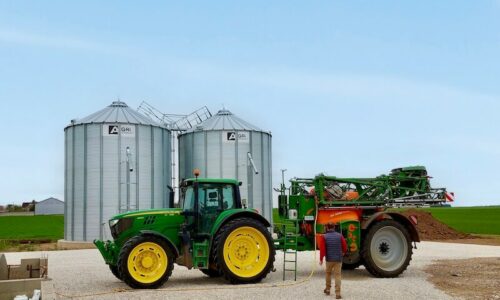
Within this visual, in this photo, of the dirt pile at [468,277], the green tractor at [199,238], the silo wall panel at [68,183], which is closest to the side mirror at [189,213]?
the green tractor at [199,238]

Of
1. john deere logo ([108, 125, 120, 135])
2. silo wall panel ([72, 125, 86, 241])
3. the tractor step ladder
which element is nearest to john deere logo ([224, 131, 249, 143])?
john deere logo ([108, 125, 120, 135])

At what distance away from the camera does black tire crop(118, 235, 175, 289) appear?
13.4 m

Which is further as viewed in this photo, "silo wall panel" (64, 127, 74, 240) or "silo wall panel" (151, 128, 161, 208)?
"silo wall panel" (151, 128, 161, 208)

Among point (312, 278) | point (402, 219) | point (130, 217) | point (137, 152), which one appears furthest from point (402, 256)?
point (137, 152)

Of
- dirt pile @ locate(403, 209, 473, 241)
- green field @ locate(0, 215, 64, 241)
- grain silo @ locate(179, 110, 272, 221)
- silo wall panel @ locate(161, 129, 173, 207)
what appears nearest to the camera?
grain silo @ locate(179, 110, 272, 221)

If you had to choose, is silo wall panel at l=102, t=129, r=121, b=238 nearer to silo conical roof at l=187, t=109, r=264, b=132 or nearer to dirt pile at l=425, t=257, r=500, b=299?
silo conical roof at l=187, t=109, r=264, b=132

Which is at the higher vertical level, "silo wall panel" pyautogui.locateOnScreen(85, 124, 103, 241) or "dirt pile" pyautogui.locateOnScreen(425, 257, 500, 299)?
"silo wall panel" pyautogui.locateOnScreen(85, 124, 103, 241)

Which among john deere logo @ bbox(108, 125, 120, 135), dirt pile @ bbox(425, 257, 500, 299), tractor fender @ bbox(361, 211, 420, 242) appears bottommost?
dirt pile @ bbox(425, 257, 500, 299)

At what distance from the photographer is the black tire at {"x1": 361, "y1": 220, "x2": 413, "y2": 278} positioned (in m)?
15.8

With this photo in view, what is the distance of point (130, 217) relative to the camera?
A: 567 inches

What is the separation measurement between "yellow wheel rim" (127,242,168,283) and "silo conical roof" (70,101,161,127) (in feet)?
56.9

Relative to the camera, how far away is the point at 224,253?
46.3 ft

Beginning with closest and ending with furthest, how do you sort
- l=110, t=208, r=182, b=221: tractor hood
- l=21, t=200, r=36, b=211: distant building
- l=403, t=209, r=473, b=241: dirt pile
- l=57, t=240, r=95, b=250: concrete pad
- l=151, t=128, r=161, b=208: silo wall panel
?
1. l=110, t=208, r=182, b=221: tractor hood
2. l=57, t=240, r=95, b=250: concrete pad
3. l=151, t=128, r=161, b=208: silo wall panel
4. l=403, t=209, r=473, b=241: dirt pile
5. l=21, t=200, r=36, b=211: distant building

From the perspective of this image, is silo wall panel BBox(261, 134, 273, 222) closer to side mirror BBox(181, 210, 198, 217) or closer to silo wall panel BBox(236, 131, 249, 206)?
silo wall panel BBox(236, 131, 249, 206)
